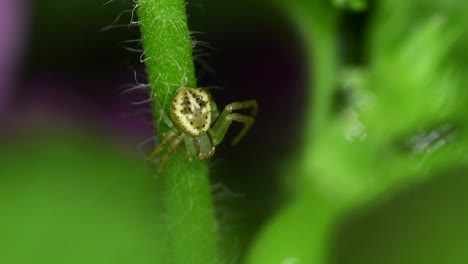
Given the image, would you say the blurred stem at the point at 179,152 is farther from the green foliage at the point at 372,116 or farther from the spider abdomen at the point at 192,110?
the green foliage at the point at 372,116

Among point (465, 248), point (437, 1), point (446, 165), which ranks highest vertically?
point (437, 1)

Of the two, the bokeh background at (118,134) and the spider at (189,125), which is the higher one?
the bokeh background at (118,134)

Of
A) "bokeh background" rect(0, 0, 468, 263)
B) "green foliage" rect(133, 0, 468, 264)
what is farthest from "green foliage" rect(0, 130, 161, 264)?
"green foliage" rect(133, 0, 468, 264)

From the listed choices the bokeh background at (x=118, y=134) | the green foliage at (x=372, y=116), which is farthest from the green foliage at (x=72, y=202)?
the green foliage at (x=372, y=116)

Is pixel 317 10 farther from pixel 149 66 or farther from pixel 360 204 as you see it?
pixel 149 66

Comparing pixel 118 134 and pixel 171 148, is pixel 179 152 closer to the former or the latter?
pixel 171 148

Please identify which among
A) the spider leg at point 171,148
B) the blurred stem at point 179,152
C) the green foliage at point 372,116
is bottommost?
the blurred stem at point 179,152

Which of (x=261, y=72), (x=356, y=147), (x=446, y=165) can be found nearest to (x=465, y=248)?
(x=446, y=165)

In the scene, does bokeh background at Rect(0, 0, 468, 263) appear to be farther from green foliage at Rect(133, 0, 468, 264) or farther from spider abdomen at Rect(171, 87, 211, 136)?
spider abdomen at Rect(171, 87, 211, 136)
